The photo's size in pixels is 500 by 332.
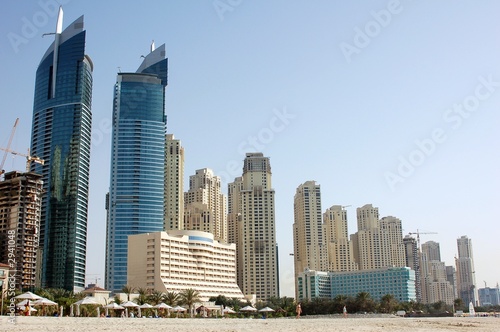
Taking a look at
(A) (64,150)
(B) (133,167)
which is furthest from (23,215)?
(B) (133,167)

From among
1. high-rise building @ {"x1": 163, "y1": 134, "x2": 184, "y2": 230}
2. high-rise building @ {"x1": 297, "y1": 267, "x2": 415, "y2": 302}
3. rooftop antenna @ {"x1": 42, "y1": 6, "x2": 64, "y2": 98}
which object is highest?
rooftop antenna @ {"x1": 42, "y1": 6, "x2": 64, "y2": 98}

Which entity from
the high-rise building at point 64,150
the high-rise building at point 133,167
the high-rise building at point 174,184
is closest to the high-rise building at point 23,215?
the high-rise building at point 64,150

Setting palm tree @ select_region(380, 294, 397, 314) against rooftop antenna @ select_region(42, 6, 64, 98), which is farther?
rooftop antenna @ select_region(42, 6, 64, 98)

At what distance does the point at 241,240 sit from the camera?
7864 inches

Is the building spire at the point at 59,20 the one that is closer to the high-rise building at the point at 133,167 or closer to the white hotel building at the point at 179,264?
the high-rise building at the point at 133,167

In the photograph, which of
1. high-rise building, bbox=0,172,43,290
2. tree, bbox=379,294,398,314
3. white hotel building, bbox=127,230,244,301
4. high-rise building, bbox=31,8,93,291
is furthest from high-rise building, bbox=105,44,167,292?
tree, bbox=379,294,398,314

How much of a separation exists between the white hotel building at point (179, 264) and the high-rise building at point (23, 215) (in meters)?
22.7

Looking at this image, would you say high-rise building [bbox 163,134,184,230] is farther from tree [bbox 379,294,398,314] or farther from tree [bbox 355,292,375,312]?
tree [bbox 379,294,398,314]

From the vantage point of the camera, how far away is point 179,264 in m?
139

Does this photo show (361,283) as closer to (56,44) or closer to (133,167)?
(133,167)

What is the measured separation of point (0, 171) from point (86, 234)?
147 ft

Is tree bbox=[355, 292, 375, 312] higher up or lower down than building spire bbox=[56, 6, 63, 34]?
lower down

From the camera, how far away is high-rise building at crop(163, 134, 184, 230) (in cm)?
18788

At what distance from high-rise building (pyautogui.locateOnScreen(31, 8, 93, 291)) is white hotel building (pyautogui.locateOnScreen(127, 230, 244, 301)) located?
101 feet
